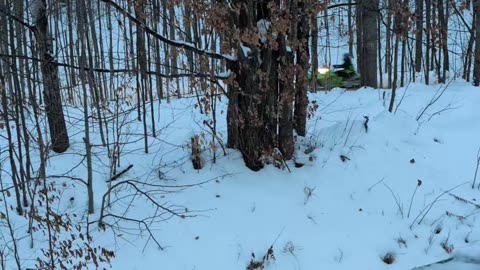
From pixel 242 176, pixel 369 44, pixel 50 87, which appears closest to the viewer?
pixel 242 176

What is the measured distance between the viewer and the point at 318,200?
5.49 metres

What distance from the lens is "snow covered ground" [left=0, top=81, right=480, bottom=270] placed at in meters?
4.72

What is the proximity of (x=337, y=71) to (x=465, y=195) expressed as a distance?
7286 millimetres

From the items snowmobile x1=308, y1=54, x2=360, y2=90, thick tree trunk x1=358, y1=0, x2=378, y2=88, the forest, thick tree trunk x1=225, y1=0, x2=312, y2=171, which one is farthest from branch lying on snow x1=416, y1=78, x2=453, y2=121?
snowmobile x1=308, y1=54, x2=360, y2=90

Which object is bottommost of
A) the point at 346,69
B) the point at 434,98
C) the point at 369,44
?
the point at 434,98

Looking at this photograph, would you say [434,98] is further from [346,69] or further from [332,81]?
[346,69]

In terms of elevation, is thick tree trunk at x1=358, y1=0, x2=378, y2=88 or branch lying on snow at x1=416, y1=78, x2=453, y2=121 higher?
thick tree trunk at x1=358, y1=0, x2=378, y2=88

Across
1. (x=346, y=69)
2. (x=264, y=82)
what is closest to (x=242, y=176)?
(x=264, y=82)

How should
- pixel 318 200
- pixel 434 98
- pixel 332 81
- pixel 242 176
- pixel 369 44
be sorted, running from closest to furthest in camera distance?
pixel 318 200, pixel 242 176, pixel 434 98, pixel 369 44, pixel 332 81

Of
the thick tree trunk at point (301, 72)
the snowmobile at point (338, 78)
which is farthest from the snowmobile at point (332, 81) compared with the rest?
the thick tree trunk at point (301, 72)

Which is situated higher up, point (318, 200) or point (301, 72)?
point (301, 72)

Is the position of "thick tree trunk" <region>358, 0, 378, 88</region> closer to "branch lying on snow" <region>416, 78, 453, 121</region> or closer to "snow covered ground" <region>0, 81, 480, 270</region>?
"branch lying on snow" <region>416, 78, 453, 121</region>

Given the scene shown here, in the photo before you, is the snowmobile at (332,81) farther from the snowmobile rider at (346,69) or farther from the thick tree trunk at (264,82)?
the thick tree trunk at (264,82)

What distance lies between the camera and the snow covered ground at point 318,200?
186 inches
